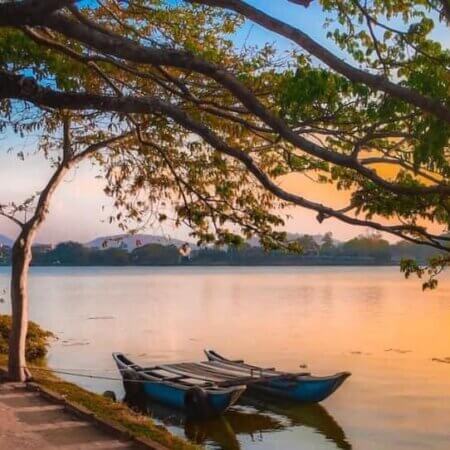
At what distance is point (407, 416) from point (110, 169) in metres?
11.0

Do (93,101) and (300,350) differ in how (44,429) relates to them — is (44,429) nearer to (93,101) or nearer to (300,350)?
(93,101)

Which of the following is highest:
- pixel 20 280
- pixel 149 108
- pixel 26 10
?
pixel 26 10

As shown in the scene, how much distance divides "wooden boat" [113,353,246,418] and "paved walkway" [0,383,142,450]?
19.8 ft

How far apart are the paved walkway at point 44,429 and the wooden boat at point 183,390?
6.02 meters

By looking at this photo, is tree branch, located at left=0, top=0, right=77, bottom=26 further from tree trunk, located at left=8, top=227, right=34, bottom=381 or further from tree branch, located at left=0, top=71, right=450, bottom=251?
tree trunk, located at left=8, top=227, right=34, bottom=381

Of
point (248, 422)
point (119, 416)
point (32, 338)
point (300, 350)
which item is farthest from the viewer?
point (300, 350)

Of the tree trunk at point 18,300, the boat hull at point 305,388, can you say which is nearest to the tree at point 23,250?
the tree trunk at point 18,300

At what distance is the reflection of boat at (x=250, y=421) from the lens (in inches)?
704

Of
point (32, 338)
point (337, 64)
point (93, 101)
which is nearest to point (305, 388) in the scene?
point (32, 338)

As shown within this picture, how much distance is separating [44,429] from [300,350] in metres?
26.0

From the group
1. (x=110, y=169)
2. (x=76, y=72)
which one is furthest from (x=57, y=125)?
(x=76, y=72)

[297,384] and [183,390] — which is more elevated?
[183,390]

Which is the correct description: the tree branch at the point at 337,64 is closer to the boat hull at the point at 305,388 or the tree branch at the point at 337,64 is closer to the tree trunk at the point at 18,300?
the tree trunk at the point at 18,300

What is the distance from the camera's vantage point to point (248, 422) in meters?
19.2
